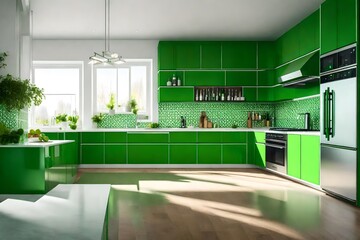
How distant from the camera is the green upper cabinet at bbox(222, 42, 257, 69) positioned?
8594 millimetres

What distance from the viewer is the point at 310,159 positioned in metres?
5.79

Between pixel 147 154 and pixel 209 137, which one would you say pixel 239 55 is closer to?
pixel 209 137

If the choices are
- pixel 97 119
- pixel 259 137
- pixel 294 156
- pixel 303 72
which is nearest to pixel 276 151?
pixel 294 156

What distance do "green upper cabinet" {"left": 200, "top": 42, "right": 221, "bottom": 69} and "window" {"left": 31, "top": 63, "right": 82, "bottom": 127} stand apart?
263 cm

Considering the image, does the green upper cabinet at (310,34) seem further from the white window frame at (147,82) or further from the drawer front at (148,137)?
the white window frame at (147,82)

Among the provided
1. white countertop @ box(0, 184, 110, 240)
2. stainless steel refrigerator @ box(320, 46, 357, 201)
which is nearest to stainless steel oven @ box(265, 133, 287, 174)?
stainless steel refrigerator @ box(320, 46, 357, 201)

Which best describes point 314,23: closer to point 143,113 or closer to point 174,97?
point 174,97

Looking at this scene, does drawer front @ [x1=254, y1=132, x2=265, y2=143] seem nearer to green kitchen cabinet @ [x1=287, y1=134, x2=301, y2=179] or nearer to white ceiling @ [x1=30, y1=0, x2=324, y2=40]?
green kitchen cabinet @ [x1=287, y1=134, x2=301, y2=179]

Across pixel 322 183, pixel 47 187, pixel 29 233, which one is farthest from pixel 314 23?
pixel 29 233

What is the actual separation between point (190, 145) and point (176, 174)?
1.14 m

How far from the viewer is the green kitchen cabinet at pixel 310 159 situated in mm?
5571

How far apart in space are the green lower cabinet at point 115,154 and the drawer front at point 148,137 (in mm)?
233

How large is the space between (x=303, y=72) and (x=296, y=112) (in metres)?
1.67

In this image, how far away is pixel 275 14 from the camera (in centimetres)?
673
